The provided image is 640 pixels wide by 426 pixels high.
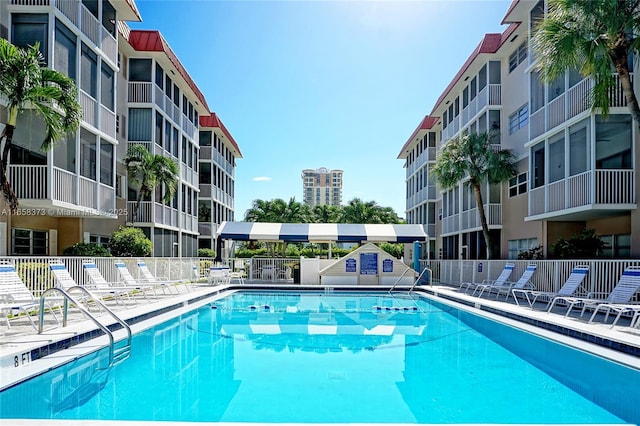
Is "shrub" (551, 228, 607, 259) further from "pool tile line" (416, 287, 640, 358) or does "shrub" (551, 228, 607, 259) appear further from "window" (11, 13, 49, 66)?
"window" (11, 13, 49, 66)

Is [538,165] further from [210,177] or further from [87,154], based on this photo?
[210,177]

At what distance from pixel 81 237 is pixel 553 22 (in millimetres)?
16268

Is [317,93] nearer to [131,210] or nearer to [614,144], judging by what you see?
[131,210]

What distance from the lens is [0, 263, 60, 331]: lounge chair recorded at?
23.4 ft

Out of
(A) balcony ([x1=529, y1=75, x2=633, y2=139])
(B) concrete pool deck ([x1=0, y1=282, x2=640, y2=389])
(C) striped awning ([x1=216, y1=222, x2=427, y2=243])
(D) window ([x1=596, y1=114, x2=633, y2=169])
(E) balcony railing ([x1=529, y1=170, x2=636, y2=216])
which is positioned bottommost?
(B) concrete pool deck ([x1=0, y1=282, x2=640, y2=389])

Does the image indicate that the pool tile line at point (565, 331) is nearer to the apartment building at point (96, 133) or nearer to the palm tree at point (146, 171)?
the apartment building at point (96, 133)

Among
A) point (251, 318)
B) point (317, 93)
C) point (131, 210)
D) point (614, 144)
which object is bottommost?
point (251, 318)

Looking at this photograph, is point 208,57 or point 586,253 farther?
point 208,57

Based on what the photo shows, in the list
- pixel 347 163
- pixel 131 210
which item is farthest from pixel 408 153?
pixel 131 210

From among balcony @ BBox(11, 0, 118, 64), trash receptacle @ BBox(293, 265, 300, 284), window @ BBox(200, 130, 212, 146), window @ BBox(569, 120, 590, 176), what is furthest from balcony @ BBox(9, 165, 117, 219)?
window @ BBox(200, 130, 212, 146)

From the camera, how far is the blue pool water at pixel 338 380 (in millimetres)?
4867

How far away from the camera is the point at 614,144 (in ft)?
43.3

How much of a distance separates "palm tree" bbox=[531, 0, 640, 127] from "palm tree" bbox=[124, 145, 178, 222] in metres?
15.1

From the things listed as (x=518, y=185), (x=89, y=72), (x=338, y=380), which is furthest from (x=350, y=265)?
(x=338, y=380)
